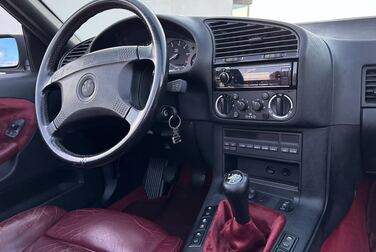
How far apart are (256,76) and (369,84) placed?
0.29 m

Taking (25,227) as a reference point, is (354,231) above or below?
below

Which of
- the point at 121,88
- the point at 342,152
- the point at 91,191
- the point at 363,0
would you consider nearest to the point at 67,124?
the point at 121,88

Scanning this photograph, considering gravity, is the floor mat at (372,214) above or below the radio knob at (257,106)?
below

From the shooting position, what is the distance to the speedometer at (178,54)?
113 centimetres

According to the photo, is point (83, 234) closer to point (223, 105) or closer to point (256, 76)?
point (223, 105)

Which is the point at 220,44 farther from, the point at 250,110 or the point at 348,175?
the point at 348,175

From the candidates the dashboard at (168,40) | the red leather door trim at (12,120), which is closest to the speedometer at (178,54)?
the dashboard at (168,40)

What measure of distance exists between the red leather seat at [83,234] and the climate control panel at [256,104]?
41cm

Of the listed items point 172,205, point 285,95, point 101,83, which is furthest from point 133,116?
point 172,205

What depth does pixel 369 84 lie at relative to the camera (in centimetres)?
94

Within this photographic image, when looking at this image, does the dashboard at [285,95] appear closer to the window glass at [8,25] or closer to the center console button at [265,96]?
the center console button at [265,96]

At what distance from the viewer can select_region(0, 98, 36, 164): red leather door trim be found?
1.25 metres

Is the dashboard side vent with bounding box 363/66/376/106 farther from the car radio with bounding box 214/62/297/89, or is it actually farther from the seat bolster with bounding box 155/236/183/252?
the seat bolster with bounding box 155/236/183/252

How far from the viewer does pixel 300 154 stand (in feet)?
3.22
